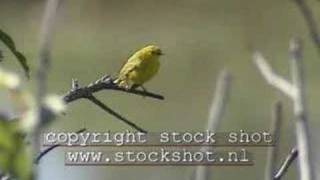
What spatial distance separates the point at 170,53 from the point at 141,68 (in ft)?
1.46

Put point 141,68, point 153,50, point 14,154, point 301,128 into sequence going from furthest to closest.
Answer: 1. point 153,50
2. point 141,68
3. point 301,128
4. point 14,154

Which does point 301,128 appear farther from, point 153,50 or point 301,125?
point 153,50

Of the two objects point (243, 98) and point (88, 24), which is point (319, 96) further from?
point (88, 24)

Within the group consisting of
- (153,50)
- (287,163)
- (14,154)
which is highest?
(153,50)

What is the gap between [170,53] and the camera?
2252 millimetres

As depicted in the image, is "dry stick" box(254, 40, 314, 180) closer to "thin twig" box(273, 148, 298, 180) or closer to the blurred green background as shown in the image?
"thin twig" box(273, 148, 298, 180)

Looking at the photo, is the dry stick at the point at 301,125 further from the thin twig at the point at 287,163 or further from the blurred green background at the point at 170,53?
the blurred green background at the point at 170,53

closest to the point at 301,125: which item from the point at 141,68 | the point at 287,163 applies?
the point at 287,163

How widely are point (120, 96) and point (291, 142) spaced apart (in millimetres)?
529

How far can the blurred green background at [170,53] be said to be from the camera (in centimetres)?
222

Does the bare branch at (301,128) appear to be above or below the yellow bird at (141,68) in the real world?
below

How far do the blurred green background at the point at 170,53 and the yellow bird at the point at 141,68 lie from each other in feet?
0.42

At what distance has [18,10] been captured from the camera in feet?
7.35

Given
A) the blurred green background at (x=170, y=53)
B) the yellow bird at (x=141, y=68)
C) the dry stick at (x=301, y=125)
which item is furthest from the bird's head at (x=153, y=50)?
the dry stick at (x=301, y=125)
